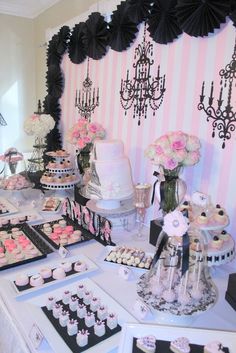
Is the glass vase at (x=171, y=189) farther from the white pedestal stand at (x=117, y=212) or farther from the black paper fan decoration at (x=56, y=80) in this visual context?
the black paper fan decoration at (x=56, y=80)

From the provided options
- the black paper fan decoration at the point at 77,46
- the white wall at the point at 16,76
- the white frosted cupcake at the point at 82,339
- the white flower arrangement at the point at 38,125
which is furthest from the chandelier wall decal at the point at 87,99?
the white frosted cupcake at the point at 82,339

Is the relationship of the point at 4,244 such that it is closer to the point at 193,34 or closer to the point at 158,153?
the point at 158,153

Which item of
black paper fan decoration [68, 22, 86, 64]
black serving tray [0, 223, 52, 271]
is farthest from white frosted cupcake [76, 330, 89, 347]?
black paper fan decoration [68, 22, 86, 64]

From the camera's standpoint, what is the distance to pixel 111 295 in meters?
1.05

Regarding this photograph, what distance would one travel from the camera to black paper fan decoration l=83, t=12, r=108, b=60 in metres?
1.79

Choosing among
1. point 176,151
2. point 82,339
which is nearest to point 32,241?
point 82,339

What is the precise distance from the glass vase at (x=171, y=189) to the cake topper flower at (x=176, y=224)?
0.47 meters

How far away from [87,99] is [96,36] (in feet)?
1.40

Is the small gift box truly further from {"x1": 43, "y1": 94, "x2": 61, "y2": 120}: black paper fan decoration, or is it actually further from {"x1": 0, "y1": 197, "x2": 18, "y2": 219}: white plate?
{"x1": 43, "y1": 94, "x2": 61, "y2": 120}: black paper fan decoration

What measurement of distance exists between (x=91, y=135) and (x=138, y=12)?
2.39ft

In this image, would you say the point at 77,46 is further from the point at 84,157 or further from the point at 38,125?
the point at 84,157

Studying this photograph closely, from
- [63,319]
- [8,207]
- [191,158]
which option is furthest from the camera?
[8,207]

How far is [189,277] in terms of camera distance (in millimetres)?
950

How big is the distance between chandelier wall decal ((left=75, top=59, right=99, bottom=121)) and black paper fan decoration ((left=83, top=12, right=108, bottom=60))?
21cm
